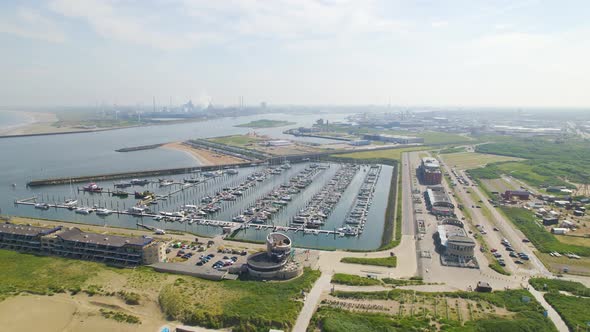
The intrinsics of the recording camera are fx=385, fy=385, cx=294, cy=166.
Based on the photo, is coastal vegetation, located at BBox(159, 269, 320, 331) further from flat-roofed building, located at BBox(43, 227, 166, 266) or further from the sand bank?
flat-roofed building, located at BBox(43, 227, 166, 266)

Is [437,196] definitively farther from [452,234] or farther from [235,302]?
[235,302]

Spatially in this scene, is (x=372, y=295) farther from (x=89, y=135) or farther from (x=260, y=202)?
(x=89, y=135)

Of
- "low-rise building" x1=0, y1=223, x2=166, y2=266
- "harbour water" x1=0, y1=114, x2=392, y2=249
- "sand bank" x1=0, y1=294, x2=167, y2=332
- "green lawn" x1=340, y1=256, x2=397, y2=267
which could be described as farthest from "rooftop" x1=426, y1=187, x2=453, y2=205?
"sand bank" x1=0, y1=294, x2=167, y2=332

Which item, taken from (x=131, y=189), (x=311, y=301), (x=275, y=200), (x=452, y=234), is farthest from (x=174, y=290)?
(x=131, y=189)

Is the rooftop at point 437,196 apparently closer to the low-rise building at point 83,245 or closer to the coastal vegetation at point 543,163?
the coastal vegetation at point 543,163

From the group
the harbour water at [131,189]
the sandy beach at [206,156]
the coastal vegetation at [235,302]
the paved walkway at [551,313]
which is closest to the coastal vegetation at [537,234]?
the paved walkway at [551,313]
